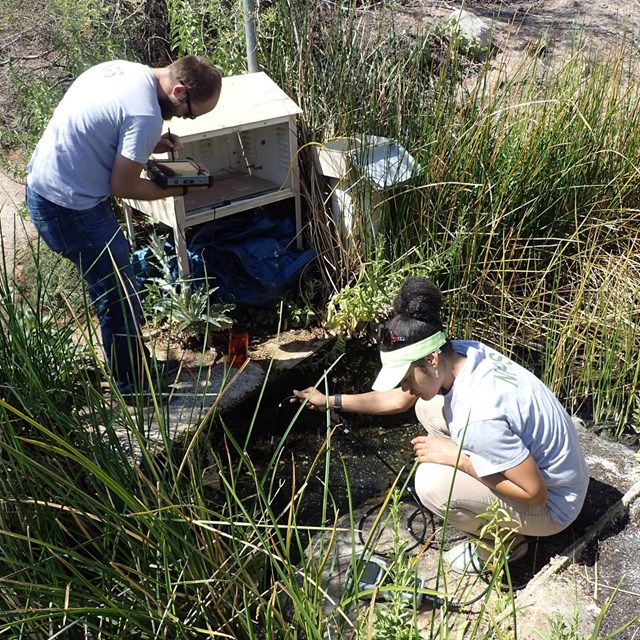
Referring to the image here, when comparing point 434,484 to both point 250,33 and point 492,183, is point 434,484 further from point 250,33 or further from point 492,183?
point 250,33

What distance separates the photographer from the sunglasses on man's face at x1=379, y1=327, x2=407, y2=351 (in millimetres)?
2424

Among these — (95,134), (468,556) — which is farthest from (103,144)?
(468,556)

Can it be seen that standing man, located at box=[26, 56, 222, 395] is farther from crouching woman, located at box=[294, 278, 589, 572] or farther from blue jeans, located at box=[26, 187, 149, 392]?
crouching woman, located at box=[294, 278, 589, 572]

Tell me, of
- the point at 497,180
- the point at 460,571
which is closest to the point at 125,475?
the point at 460,571

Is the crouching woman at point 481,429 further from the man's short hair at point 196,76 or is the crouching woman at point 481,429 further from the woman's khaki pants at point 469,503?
the man's short hair at point 196,76

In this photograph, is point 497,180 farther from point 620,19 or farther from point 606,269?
point 620,19

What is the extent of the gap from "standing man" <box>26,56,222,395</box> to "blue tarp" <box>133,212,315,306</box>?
77 centimetres

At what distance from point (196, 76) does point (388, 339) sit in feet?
5.06

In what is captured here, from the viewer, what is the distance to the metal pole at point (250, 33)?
4.02 meters

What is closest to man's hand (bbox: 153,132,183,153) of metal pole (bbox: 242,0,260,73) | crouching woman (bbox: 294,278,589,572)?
metal pole (bbox: 242,0,260,73)

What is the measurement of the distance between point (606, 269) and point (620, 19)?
5059mm

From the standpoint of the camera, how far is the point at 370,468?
345 cm

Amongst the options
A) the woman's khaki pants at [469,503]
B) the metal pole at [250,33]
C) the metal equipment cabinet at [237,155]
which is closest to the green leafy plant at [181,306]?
the metal equipment cabinet at [237,155]

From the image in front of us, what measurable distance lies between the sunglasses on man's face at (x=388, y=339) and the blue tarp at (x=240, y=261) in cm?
172
